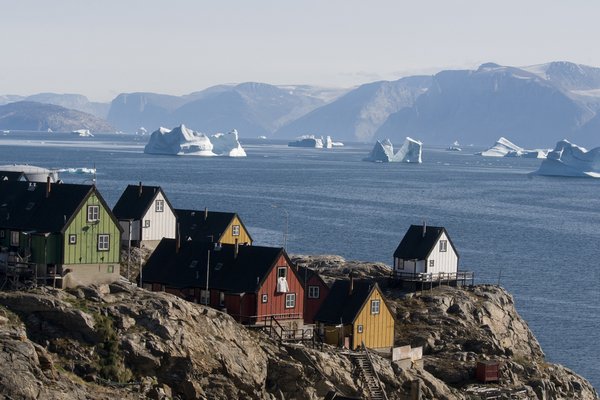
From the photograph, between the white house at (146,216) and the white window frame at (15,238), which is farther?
the white house at (146,216)

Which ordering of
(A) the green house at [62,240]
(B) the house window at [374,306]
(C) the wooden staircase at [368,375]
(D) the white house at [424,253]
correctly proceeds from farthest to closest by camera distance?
(D) the white house at [424,253] → (B) the house window at [374,306] → (C) the wooden staircase at [368,375] → (A) the green house at [62,240]

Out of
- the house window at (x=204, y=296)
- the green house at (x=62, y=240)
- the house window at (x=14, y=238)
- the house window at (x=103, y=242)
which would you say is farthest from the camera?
the house window at (x=204, y=296)

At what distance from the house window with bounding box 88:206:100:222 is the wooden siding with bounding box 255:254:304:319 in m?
7.21

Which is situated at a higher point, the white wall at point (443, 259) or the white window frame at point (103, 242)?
the white window frame at point (103, 242)

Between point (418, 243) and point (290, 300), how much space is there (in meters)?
16.6

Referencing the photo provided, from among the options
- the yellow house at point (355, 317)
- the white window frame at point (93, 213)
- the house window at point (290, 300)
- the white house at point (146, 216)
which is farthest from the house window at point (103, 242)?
→ the white house at point (146, 216)

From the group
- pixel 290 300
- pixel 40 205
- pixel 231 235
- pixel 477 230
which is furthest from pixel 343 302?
pixel 477 230

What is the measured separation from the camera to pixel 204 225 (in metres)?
66.8

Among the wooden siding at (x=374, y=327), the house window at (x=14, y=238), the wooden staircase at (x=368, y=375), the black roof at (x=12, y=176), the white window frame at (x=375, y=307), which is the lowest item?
the wooden staircase at (x=368, y=375)

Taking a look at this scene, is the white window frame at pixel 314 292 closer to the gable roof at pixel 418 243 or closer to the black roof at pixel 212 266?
the black roof at pixel 212 266

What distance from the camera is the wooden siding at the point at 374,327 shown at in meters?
52.7

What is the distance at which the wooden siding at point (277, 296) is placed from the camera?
5006cm

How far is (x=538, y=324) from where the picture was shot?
263 feet

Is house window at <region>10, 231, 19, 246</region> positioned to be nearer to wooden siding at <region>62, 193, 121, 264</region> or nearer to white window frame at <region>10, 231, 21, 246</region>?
white window frame at <region>10, 231, 21, 246</region>
